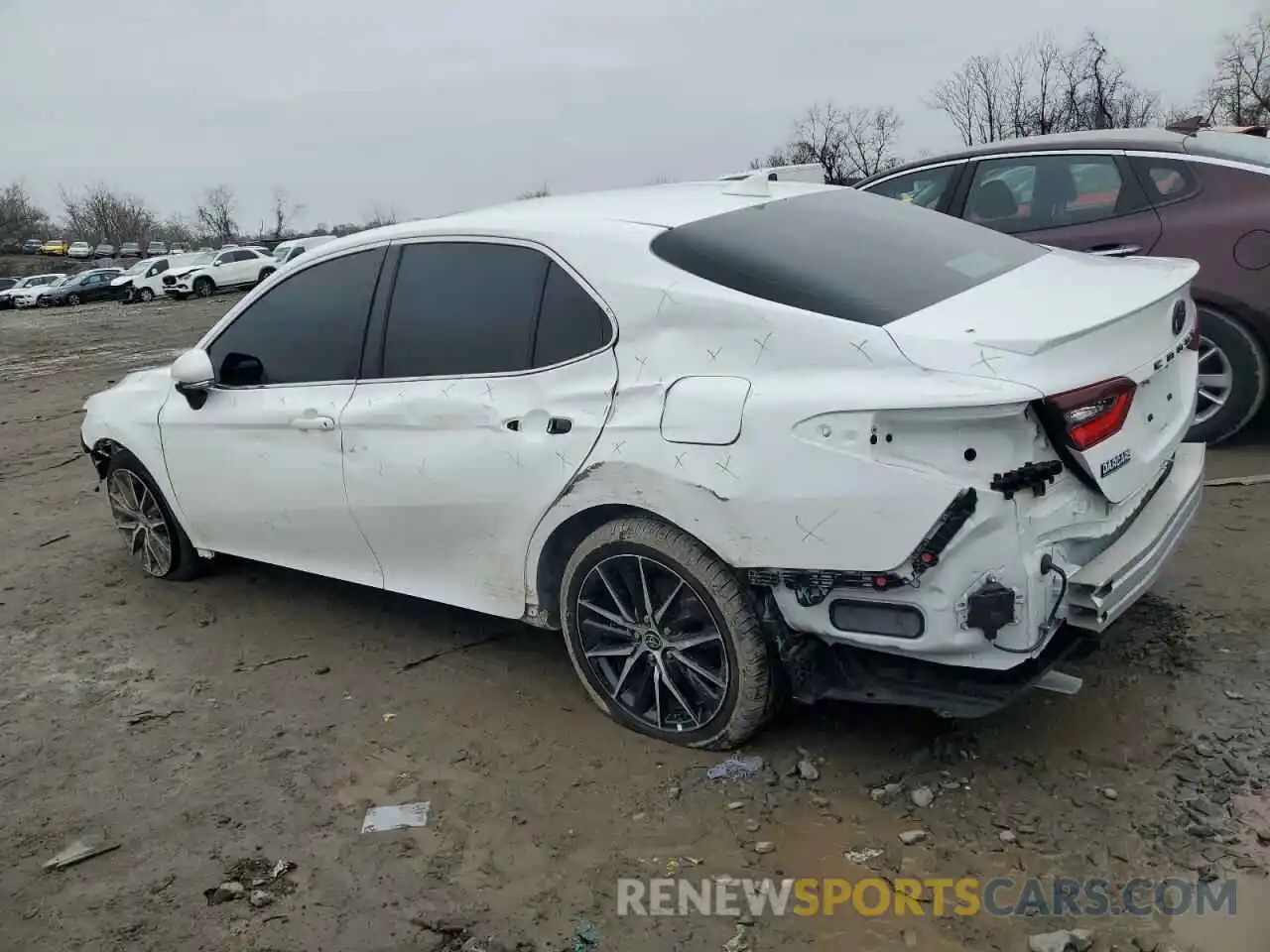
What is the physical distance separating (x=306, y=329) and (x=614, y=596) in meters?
1.82

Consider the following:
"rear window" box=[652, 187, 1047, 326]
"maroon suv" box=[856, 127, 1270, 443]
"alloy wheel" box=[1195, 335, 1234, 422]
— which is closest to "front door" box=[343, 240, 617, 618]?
"rear window" box=[652, 187, 1047, 326]

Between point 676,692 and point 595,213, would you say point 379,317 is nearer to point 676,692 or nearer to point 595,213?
point 595,213

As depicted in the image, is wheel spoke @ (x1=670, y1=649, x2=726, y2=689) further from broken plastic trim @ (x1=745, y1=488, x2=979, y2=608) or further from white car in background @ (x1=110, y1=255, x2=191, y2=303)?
white car in background @ (x1=110, y1=255, x2=191, y2=303)

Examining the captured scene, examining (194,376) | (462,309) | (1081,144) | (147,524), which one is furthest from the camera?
(1081,144)

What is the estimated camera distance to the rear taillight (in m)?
2.66

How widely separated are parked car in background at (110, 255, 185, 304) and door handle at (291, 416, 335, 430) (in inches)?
1406

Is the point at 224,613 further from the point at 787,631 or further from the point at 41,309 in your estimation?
the point at 41,309

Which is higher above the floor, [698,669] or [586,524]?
[586,524]

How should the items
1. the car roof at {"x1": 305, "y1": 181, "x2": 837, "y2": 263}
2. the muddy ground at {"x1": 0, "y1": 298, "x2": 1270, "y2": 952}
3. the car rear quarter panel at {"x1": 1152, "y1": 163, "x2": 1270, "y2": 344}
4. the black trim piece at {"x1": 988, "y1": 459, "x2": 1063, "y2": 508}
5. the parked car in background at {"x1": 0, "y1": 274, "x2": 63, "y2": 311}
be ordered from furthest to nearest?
1. the parked car in background at {"x1": 0, "y1": 274, "x2": 63, "y2": 311}
2. the car rear quarter panel at {"x1": 1152, "y1": 163, "x2": 1270, "y2": 344}
3. the car roof at {"x1": 305, "y1": 181, "x2": 837, "y2": 263}
4. the muddy ground at {"x1": 0, "y1": 298, "x2": 1270, "y2": 952}
5. the black trim piece at {"x1": 988, "y1": 459, "x2": 1063, "y2": 508}

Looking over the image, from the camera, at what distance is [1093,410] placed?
2748 millimetres

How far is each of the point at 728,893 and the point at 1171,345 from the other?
6.76 feet

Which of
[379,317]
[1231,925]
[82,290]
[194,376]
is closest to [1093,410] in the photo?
[1231,925]

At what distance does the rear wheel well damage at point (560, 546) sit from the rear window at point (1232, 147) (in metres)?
4.22

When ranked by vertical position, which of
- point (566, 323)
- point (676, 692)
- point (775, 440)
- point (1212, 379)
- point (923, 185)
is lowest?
point (676, 692)
